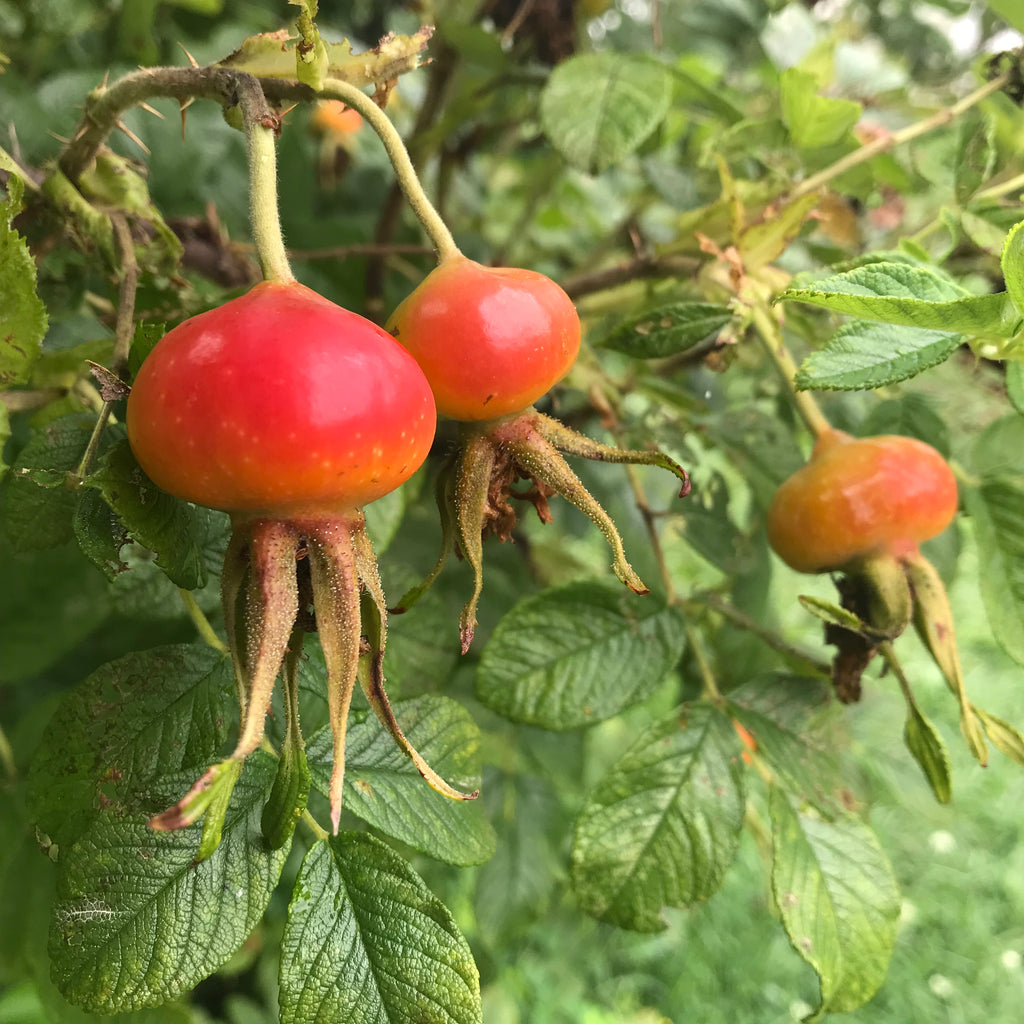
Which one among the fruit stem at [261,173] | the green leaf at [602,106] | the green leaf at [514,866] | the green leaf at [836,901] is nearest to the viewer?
the fruit stem at [261,173]

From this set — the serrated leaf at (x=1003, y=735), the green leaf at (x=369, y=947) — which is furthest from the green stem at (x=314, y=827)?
the serrated leaf at (x=1003, y=735)

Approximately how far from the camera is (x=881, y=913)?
1.03 meters

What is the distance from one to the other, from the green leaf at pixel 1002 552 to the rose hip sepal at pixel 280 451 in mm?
809

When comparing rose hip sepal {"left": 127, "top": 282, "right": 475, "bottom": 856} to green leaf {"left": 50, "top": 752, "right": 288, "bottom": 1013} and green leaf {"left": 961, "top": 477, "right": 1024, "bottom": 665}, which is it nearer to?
green leaf {"left": 50, "top": 752, "right": 288, "bottom": 1013}

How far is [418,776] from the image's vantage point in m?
0.91

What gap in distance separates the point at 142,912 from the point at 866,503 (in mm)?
884

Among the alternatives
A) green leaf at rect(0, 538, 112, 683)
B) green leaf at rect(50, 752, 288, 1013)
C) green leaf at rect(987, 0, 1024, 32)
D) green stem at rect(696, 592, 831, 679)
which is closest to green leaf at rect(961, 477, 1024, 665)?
green stem at rect(696, 592, 831, 679)

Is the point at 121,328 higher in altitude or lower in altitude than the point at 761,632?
higher

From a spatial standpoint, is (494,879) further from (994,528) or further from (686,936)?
(686,936)

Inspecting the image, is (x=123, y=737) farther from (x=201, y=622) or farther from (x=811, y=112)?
(x=811, y=112)

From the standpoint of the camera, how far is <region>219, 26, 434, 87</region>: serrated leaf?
0.77 meters

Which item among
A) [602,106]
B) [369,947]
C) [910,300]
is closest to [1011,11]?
[602,106]

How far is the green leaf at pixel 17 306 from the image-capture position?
29.8 inches

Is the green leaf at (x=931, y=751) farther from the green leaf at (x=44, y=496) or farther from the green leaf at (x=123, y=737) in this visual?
the green leaf at (x=44, y=496)
